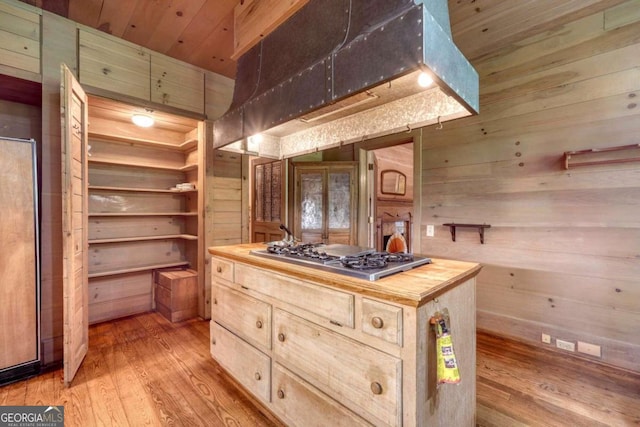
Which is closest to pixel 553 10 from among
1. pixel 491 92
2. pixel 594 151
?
pixel 491 92

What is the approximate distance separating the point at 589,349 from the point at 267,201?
168 inches

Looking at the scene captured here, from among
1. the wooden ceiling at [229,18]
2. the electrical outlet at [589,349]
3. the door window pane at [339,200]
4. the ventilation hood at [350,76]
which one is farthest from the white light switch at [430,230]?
the wooden ceiling at [229,18]

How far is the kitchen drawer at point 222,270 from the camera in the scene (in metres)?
2.00

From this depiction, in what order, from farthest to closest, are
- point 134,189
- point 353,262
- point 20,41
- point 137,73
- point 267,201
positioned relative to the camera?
point 267,201
point 134,189
point 137,73
point 20,41
point 353,262

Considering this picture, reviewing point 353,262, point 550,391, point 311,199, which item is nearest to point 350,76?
point 353,262

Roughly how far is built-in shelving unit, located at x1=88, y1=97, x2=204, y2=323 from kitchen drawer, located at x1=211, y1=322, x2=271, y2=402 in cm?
131

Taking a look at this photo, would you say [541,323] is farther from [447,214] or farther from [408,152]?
[408,152]

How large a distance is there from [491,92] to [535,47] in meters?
0.45

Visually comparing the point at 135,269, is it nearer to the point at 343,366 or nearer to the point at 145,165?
the point at 145,165

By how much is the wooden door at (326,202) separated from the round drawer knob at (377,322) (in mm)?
3127

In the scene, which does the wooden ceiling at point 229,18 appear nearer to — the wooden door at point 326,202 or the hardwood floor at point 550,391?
the wooden door at point 326,202

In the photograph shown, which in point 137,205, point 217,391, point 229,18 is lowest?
point 217,391

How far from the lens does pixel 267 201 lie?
16.2 feet

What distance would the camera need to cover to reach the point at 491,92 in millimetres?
2748
